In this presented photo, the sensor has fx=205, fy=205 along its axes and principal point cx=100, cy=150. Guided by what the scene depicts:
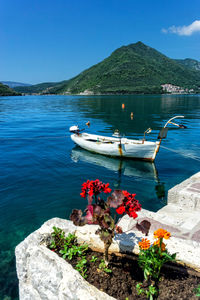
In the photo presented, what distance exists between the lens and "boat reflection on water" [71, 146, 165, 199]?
51.3ft

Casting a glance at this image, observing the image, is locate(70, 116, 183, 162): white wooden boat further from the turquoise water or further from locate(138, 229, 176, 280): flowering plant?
locate(138, 229, 176, 280): flowering plant

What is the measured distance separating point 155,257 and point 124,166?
1472 centimetres

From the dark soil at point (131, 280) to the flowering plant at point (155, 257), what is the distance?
0.80ft

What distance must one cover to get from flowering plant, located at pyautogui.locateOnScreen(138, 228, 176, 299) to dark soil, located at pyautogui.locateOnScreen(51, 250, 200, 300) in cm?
24

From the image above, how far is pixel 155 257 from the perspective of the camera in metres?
3.89

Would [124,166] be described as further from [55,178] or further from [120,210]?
[120,210]

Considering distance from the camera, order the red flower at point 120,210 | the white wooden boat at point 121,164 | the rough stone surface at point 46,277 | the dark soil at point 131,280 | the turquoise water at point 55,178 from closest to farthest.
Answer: the rough stone surface at point 46,277 < the dark soil at point 131,280 < the red flower at point 120,210 < the turquoise water at point 55,178 < the white wooden boat at point 121,164

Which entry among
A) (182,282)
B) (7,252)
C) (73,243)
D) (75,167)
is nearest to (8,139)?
(75,167)

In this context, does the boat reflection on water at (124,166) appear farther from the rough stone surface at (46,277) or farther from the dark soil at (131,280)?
the rough stone surface at (46,277)

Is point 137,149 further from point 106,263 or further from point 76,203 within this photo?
point 106,263

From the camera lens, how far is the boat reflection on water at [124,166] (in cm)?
1564

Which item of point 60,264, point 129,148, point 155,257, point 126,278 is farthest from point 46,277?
point 129,148

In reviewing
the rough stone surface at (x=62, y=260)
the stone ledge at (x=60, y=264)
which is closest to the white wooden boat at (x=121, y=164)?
the rough stone surface at (x=62, y=260)

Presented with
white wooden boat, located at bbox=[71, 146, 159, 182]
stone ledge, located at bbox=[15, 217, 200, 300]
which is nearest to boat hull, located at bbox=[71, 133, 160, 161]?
white wooden boat, located at bbox=[71, 146, 159, 182]
